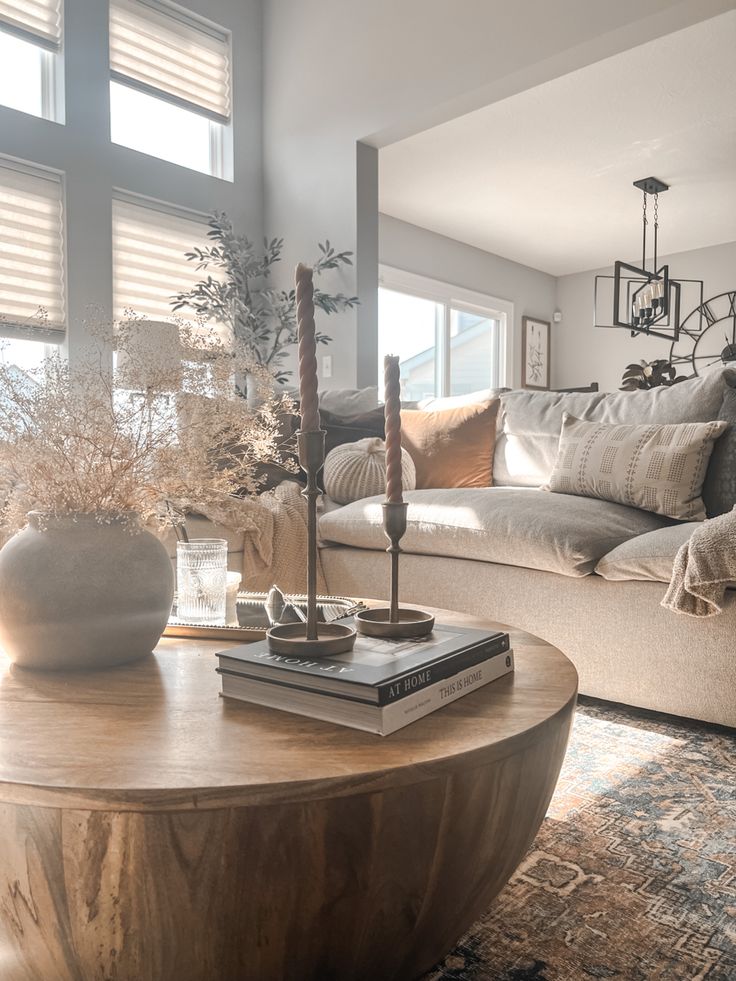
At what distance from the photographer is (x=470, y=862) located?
2.34 feet

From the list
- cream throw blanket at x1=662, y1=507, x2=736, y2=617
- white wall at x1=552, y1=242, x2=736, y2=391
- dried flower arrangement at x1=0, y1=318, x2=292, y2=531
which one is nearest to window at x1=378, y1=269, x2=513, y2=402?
white wall at x1=552, y1=242, x2=736, y2=391

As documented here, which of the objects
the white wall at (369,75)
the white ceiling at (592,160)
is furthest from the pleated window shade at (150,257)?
the white ceiling at (592,160)

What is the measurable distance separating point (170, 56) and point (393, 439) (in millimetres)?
4132

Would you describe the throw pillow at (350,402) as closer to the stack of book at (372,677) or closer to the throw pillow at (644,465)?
the throw pillow at (644,465)

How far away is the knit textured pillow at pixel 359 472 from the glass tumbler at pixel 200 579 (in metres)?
1.49

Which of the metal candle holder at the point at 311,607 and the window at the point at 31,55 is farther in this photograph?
the window at the point at 31,55

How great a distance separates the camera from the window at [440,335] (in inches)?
269

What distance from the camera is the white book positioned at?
2.35 ft

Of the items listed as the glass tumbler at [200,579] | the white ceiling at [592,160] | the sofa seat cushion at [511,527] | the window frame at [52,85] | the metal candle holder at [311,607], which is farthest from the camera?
the white ceiling at [592,160]

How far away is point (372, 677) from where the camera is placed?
0.74 metres

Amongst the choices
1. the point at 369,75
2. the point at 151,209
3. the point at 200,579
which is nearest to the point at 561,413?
the point at 200,579

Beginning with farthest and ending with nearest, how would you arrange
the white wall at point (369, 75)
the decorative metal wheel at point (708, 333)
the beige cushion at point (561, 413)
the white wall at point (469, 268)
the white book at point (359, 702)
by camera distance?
1. the decorative metal wheel at point (708, 333)
2. the white wall at point (469, 268)
3. the white wall at point (369, 75)
4. the beige cushion at point (561, 413)
5. the white book at point (359, 702)

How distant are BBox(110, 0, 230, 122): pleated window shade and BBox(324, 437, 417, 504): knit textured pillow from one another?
2612mm

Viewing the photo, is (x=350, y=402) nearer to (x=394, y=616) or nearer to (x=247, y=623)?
(x=247, y=623)
